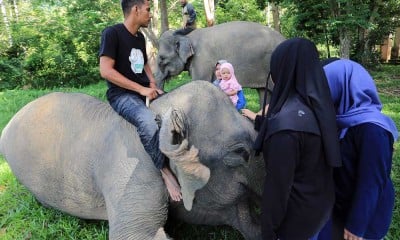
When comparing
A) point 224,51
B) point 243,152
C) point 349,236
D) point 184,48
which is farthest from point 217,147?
point 184,48

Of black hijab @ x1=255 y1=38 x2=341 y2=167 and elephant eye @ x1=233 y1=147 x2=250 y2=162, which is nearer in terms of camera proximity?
black hijab @ x1=255 y1=38 x2=341 y2=167

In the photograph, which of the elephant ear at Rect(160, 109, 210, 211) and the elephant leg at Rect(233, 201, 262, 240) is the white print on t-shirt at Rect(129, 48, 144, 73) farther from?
the elephant leg at Rect(233, 201, 262, 240)

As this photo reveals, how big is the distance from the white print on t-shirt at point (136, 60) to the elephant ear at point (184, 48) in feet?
13.5

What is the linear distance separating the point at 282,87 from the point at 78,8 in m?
13.9

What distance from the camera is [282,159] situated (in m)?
1.78

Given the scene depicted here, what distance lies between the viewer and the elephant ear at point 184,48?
23.0 feet

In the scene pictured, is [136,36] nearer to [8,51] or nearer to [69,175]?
[69,175]

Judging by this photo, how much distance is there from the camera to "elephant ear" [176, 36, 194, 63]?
23.0 ft

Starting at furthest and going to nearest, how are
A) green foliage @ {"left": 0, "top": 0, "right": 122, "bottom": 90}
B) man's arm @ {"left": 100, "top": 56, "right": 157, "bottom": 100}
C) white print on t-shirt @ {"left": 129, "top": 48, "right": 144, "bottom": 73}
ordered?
green foliage @ {"left": 0, "top": 0, "right": 122, "bottom": 90} → white print on t-shirt @ {"left": 129, "top": 48, "right": 144, "bottom": 73} → man's arm @ {"left": 100, "top": 56, "right": 157, "bottom": 100}

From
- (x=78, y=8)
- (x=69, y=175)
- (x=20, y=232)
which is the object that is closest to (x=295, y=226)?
(x=69, y=175)

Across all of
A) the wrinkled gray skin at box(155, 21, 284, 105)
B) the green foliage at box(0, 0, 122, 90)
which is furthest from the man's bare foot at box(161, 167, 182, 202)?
the green foliage at box(0, 0, 122, 90)

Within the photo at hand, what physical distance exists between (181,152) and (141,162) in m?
0.60

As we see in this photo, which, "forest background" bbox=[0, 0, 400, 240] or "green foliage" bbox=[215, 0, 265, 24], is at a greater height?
"green foliage" bbox=[215, 0, 265, 24]

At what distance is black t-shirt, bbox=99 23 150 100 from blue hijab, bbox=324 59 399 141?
141 cm
